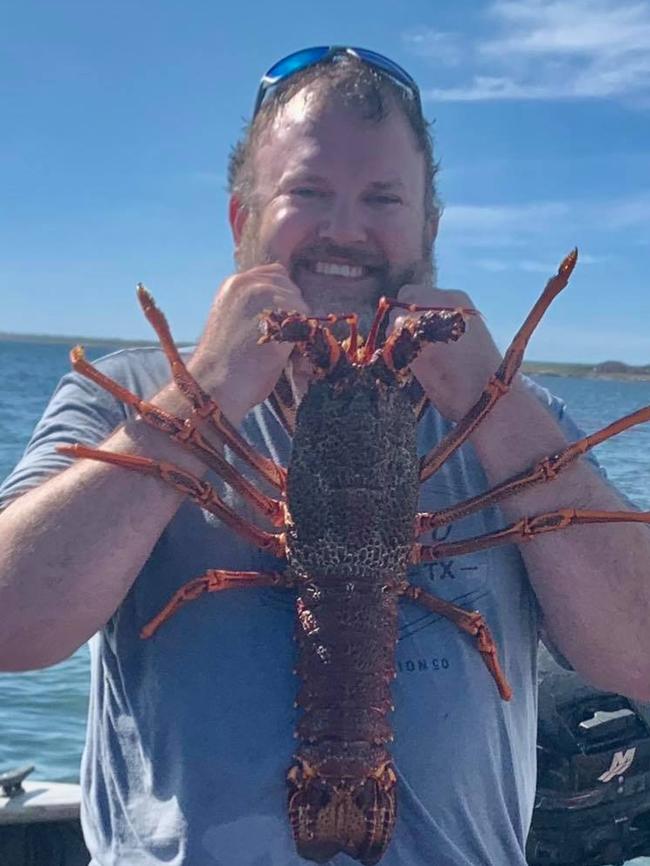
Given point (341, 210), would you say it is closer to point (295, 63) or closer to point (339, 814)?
point (295, 63)

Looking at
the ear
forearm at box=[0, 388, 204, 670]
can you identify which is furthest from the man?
the ear

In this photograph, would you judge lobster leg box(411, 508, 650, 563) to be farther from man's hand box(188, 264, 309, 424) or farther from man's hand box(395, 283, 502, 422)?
man's hand box(188, 264, 309, 424)

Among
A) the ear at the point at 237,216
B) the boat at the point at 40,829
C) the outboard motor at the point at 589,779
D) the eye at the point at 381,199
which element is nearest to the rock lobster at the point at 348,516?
the eye at the point at 381,199

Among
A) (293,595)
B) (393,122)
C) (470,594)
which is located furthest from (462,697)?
(393,122)

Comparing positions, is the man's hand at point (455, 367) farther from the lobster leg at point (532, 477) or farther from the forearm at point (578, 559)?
the lobster leg at point (532, 477)

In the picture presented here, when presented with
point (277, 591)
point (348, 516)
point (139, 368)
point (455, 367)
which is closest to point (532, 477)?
point (455, 367)

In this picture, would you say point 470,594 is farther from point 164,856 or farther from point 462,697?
point 164,856
